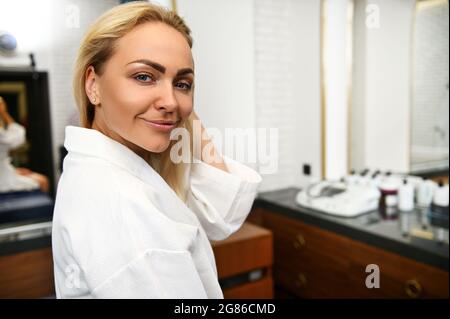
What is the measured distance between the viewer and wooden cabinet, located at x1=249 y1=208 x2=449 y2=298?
4.83ft

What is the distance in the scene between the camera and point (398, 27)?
6.77 feet

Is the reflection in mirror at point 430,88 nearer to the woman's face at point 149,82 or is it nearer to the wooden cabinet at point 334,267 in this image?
the wooden cabinet at point 334,267

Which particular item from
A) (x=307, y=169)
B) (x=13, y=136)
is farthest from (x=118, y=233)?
(x=307, y=169)

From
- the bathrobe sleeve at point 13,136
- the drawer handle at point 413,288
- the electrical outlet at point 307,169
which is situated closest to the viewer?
the drawer handle at point 413,288

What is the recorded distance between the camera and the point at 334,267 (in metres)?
1.90

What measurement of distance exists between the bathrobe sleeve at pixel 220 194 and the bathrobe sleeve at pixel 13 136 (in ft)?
3.95

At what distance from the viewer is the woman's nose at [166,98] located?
1.68 feet

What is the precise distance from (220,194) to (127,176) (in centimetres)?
26

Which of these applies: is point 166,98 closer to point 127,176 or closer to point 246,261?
point 127,176

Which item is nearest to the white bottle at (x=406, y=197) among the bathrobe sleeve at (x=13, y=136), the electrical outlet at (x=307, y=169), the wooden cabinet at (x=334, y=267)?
the wooden cabinet at (x=334, y=267)

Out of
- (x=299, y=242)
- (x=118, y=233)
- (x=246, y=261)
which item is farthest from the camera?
(x=299, y=242)

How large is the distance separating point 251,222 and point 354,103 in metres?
1.04
